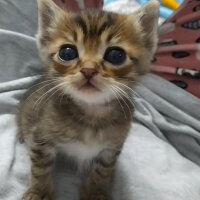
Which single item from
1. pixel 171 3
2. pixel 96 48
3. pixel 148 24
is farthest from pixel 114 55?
pixel 171 3

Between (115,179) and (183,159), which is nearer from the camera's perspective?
(115,179)

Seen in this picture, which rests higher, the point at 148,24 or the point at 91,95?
the point at 148,24

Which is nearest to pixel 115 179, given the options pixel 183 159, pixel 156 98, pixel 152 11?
pixel 183 159

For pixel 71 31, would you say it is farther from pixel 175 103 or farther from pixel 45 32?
pixel 175 103

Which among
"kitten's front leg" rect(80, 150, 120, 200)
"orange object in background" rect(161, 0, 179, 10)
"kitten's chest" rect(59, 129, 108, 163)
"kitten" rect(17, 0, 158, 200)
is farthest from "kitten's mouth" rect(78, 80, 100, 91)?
"orange object in background" rect(161, 0, 179, 10)

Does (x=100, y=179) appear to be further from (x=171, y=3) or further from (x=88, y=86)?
(x=171, y=3)

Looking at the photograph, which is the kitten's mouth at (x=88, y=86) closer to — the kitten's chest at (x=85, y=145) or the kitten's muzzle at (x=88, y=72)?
the kitten's muzzle at (x=88, y=72)

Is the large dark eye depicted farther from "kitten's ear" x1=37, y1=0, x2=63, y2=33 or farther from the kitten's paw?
the kitten's paw
